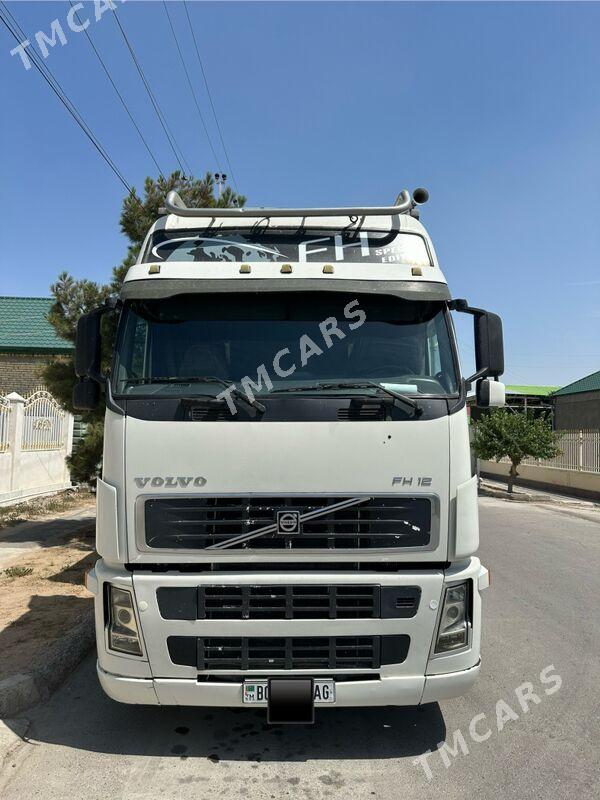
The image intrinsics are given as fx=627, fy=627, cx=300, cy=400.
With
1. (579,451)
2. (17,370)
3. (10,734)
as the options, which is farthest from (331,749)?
(579,451)

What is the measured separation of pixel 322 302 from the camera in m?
3.97

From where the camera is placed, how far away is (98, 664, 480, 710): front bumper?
3.32 metres

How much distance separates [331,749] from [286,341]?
2.41 metres

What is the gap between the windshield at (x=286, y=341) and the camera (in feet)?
12.5

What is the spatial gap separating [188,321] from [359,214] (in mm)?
1454

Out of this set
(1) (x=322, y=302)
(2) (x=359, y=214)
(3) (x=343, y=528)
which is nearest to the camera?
(3) (x=343, y=528)

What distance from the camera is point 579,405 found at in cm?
3650

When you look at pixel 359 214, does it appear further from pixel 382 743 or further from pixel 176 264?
pixel 382 743

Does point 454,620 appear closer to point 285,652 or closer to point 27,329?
point 285,652

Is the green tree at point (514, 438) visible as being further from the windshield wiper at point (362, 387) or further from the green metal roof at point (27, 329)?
the windshield wiper at point (362, 387)

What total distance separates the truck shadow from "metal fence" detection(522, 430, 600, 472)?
61.4 ft

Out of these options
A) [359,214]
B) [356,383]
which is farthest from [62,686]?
[359,214]

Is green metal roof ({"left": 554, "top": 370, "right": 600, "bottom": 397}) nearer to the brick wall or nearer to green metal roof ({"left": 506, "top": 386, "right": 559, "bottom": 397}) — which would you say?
green metal roof ({"left": 506, "top": 386, "right": 559, "bottom": 397})

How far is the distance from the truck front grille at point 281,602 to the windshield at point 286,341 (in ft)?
3.89
